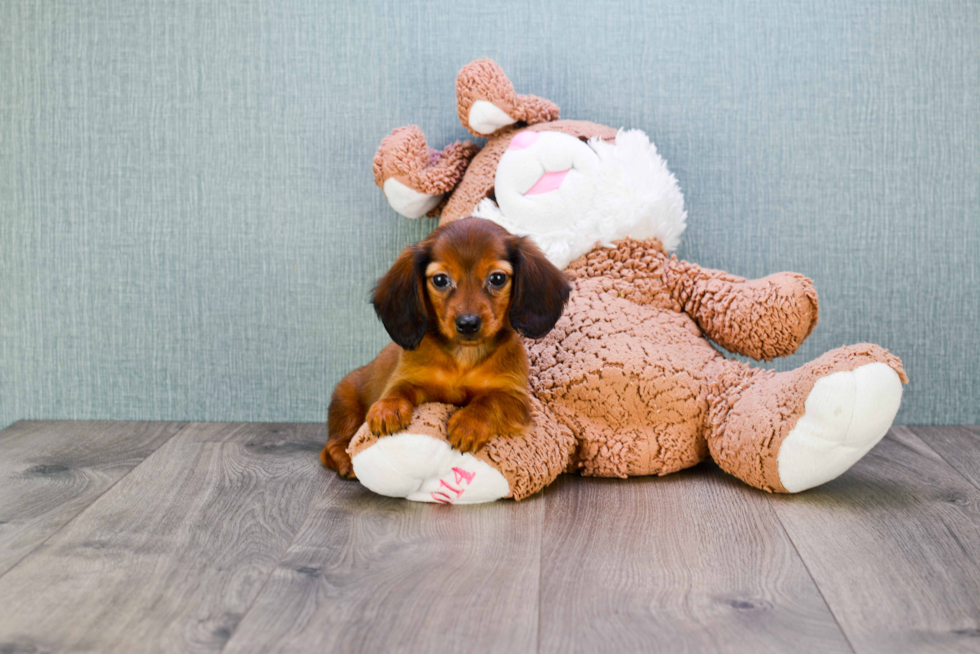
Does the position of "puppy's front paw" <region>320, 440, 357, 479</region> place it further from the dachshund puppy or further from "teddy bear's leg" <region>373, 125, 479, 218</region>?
"teddy bear's leg" <region>373, 125, 479, 218</region>

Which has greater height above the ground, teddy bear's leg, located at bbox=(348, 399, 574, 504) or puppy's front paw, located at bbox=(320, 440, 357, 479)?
teddy bear's leg, located at bbox=(348, 399, 574, 504)

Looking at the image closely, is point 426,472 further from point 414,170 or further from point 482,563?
point 414,170

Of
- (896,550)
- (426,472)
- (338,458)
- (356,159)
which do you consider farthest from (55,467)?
(896,550)

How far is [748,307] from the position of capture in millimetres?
1777

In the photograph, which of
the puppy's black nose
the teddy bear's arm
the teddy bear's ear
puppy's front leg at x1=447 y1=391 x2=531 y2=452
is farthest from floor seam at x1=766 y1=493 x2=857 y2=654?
the teddy bear's ear

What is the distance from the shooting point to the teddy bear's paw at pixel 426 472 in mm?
1498

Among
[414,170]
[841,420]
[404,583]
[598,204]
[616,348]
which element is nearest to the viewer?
[404,583]

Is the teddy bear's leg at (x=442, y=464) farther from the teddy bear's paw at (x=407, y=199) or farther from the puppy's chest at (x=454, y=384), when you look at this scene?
the teddy bear's paw at (x=407, y=199)

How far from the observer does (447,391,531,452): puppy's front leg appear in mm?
1502

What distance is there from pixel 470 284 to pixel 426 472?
1.19 feet

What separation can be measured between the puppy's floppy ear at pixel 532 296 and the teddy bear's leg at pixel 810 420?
45 cm

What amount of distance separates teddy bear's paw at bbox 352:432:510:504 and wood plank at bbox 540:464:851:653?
0.15 metres

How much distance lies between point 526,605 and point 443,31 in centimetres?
154

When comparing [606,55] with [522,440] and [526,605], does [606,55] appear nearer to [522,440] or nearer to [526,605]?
[522,440]
